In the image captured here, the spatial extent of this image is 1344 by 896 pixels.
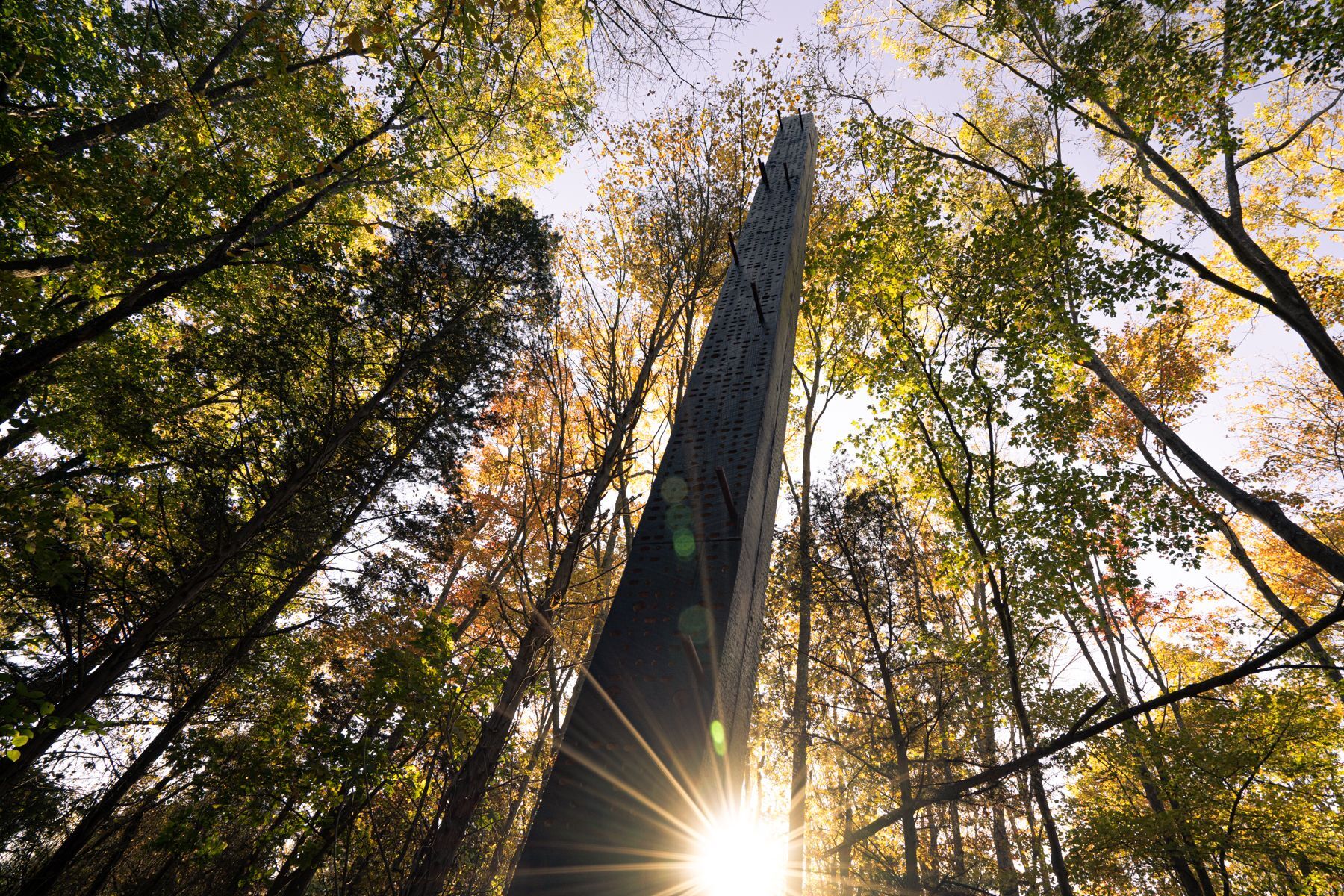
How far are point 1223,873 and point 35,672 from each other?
13.4 m

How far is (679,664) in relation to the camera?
79.8 inches

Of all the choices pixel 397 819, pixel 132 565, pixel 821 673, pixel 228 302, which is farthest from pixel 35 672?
pixel 821 673

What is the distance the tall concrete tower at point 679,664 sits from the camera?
5.56 feet

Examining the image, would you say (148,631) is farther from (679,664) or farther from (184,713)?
(679,664)

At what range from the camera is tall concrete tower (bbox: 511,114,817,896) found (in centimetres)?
169

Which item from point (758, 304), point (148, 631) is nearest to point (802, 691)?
point (758, 304)

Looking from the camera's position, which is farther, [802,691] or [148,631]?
[802,691]

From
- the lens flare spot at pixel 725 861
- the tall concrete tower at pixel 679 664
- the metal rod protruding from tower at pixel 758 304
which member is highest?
the metal rod protruding from tower at pixel 758 304

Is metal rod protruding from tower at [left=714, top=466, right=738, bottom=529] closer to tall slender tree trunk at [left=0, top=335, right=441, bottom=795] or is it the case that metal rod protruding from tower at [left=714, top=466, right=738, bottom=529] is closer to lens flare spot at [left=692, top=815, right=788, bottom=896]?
lens flare spot at [left=692, top=815, right=788, bottom=896]

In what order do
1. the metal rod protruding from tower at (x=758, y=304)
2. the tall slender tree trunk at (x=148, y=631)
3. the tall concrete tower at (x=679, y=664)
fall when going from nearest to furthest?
the tall concrete tower at (x=679, y=664) < the metal rod protruding from tower at (x=758, y=304) < the tall slender tree trunk at (x=148, y=631)

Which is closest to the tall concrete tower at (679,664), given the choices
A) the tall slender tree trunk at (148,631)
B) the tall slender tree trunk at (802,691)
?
the tall slender tree trunk at (148,631)

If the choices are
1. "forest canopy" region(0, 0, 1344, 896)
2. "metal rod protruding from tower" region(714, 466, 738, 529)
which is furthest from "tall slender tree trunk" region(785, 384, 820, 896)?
"metal rod protruding from tower" region(714, 466, 738, 529)

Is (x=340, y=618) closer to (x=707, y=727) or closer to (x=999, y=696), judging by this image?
(x=707, y=727)

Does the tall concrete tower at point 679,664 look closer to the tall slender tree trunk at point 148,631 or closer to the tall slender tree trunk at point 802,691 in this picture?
the tall slender tree trunk at point 148,631
